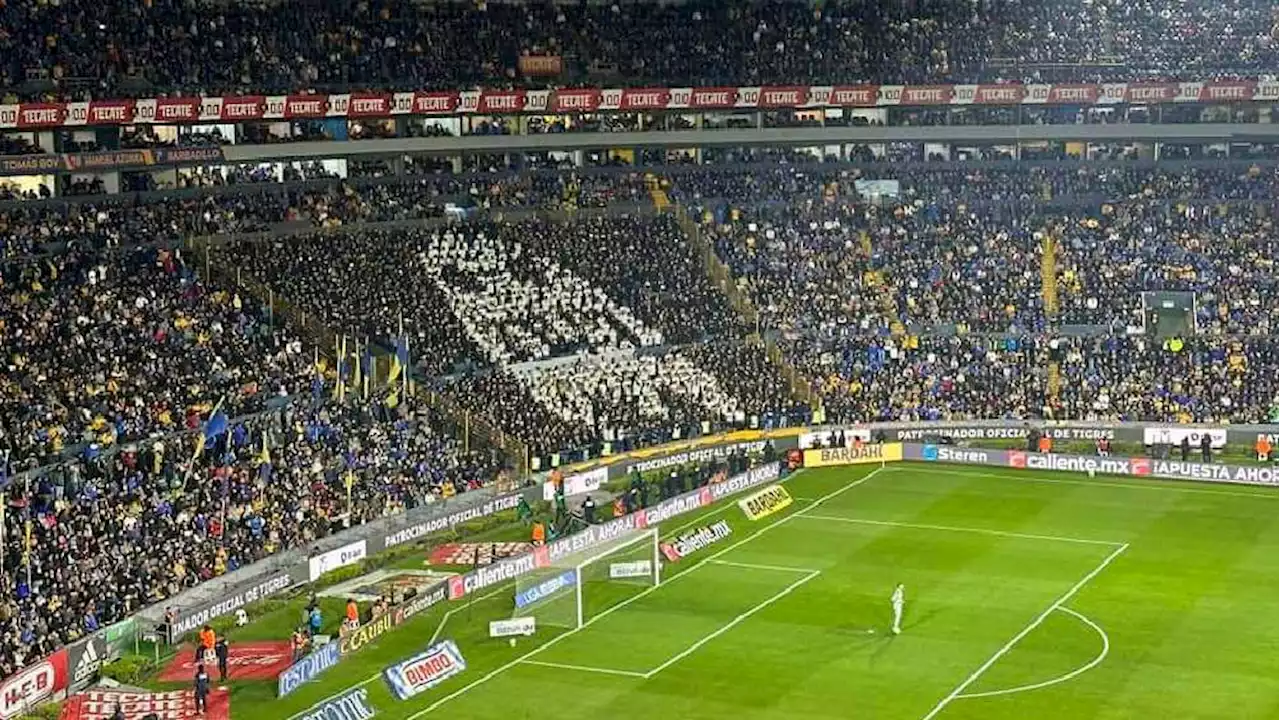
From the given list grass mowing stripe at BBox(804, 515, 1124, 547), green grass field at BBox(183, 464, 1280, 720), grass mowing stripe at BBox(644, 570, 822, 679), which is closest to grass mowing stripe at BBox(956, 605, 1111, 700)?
green grass field at BBox(183, 464, 1280, 720)

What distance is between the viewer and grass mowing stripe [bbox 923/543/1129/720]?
42.2 m

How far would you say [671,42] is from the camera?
8406 centimetres

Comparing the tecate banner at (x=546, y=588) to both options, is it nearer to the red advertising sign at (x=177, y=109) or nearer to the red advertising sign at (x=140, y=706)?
the red advertising sign at (x=140, y=706)

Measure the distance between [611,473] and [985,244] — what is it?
78.8 ft

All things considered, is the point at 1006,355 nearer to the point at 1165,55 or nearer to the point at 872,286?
the point at 872,286

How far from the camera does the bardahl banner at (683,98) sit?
71562mm

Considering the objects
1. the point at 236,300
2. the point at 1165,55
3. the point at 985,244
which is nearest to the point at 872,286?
the point at 985,244

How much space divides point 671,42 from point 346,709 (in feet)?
165

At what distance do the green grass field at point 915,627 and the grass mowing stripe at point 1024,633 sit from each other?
0.07 meters

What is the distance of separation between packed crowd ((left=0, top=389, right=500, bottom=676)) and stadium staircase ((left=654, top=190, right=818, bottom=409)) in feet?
48.3

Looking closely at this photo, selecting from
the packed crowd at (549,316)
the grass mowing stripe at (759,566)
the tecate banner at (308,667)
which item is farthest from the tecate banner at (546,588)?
the packed crowd at (549,316)

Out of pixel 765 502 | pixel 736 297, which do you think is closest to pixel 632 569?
pixel 765 502

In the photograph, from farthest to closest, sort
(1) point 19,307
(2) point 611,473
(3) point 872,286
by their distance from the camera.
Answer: (3) point 872,286, (2) point 611,473, (1) point 19,307

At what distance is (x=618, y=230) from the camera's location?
78750 millimetres
